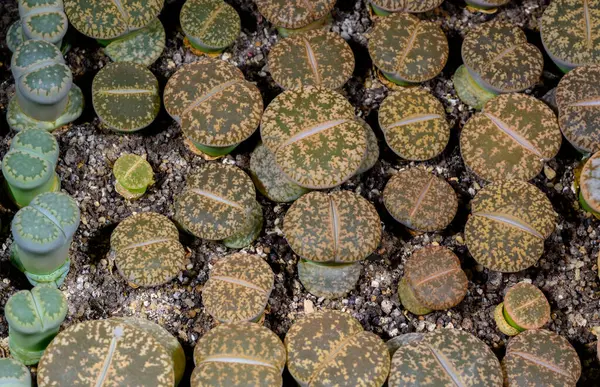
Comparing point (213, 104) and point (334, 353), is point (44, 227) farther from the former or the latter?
point (334, 353)

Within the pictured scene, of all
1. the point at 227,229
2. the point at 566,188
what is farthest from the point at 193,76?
the point at 566,188

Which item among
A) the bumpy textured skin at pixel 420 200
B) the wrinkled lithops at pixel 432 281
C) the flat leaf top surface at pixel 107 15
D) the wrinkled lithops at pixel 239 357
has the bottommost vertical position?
the wrinkled lithops at pixel 239 357

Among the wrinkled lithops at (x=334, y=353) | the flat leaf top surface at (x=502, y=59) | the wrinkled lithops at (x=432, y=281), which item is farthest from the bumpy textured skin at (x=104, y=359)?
the flat leaf top surface at (x=502, y=59)

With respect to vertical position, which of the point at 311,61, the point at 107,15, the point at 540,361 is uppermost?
the point at 107,15

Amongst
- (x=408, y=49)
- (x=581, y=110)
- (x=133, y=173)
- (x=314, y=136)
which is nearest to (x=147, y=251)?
(x=133, y=173)

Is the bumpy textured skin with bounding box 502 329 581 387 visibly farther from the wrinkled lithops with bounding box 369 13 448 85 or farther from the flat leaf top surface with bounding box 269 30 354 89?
the flat leaf top surface with bounding box 269 30 354 89

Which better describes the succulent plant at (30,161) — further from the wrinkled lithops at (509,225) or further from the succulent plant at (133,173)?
the wrinkled lithops at (509,225)

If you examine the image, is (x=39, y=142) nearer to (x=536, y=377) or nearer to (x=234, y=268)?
(x=234, y=268)
